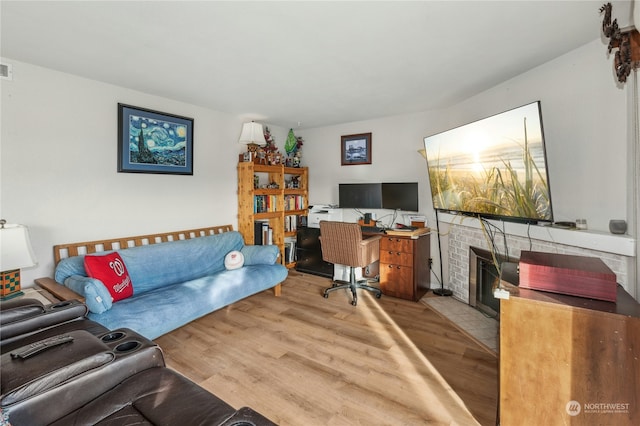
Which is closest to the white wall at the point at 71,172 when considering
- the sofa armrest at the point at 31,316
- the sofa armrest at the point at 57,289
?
the sofa armrest at the point at 57,289

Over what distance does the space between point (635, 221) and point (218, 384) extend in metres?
2.80

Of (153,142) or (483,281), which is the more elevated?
(153,142)

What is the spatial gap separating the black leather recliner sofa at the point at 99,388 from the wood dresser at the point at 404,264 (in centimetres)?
272

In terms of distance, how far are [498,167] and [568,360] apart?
154cm

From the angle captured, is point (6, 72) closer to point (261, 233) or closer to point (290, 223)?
point (261, 233)

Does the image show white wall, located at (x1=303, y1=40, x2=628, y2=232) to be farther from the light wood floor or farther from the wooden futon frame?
the wooden futon frame

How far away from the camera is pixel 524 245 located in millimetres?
2557

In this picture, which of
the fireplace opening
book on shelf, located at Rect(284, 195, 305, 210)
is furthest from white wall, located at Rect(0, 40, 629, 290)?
book on shelf, located at Rect(284, 195, 305, 210)

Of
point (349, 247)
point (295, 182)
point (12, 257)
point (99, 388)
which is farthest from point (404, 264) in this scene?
point (12, 257)

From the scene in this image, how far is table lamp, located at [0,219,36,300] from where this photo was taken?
1894mm

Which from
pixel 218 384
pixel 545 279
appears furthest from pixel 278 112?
pixel 545 279

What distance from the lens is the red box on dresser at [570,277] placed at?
1.30m

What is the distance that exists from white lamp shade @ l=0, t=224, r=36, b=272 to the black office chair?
252cm

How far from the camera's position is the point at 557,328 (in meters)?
1.29
